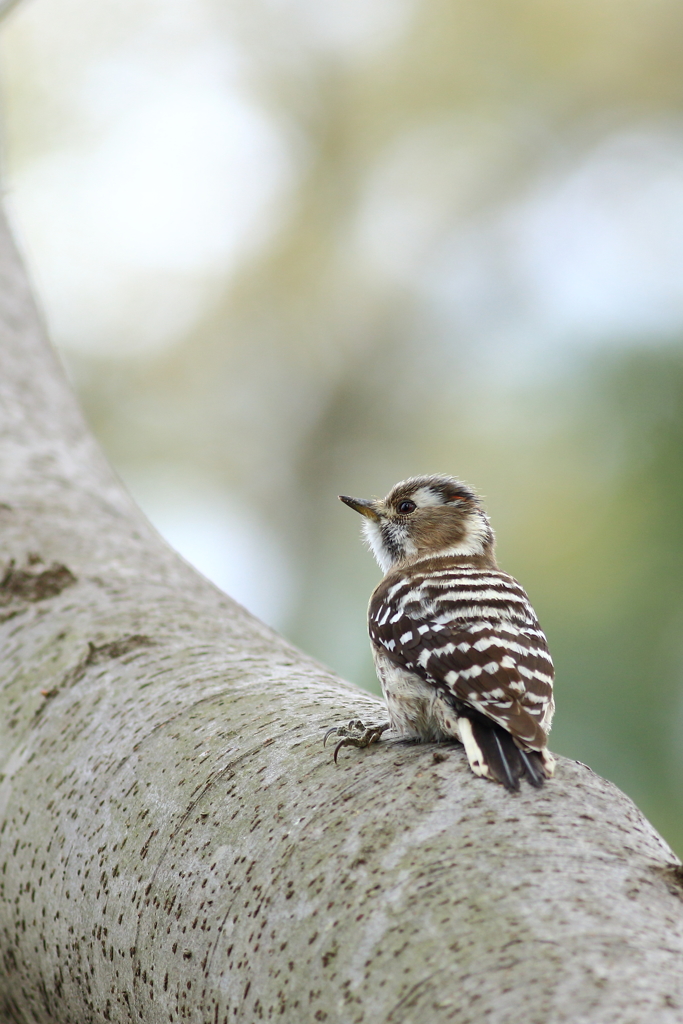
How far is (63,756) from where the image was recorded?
1.89m

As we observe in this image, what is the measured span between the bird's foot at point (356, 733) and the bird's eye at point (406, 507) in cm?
134

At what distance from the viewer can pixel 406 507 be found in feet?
9.78

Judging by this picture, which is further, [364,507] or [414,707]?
[364,507]

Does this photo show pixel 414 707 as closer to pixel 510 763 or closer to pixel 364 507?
pixel 510 763

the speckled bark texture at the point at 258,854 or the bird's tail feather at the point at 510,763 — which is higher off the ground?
the bird's tail feather at the point at 510,763

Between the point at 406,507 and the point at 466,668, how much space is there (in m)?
1.21

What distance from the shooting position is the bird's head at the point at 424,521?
2.89 m

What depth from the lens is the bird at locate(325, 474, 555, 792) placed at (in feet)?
4.87

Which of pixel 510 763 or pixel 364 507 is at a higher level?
pixel 364 507

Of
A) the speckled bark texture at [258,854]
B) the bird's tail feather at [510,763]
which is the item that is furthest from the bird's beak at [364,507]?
the bird's tail feather at [510,763]

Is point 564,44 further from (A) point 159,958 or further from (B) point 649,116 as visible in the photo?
(A) point 159,958

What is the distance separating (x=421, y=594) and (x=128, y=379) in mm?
7151

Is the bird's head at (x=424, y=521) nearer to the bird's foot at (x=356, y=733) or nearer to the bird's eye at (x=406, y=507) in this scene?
the bird's eye at (x=406, y=507)

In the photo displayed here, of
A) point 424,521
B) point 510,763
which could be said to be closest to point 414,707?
point 510,763
